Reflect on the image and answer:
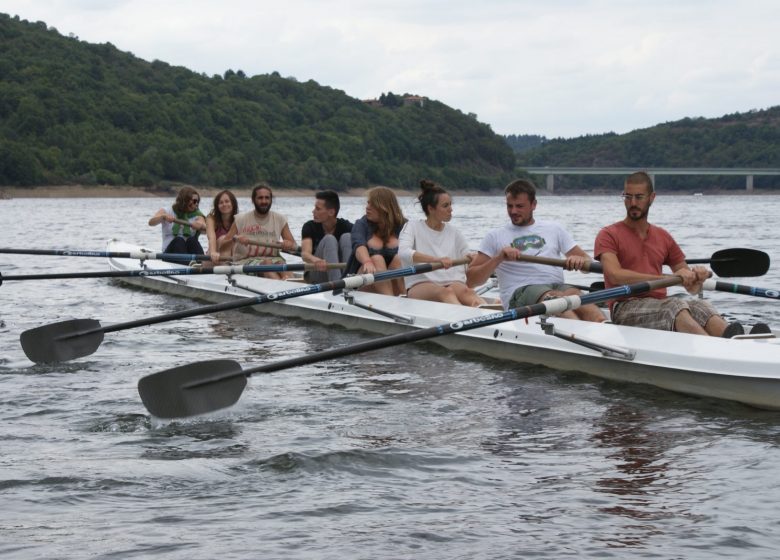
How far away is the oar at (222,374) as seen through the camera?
7.38 m

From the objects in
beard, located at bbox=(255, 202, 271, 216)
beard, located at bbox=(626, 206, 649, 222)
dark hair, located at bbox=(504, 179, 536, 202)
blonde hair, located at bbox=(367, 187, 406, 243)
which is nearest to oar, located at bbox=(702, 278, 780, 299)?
beard, located at bbox=(626, 206, 649, 222)

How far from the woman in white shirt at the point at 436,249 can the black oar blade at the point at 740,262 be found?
2452 millimetres

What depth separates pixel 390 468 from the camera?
6383 millimetres

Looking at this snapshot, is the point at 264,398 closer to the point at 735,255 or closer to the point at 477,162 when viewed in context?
the point at 735,255

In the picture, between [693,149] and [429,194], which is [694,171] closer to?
[693,149]

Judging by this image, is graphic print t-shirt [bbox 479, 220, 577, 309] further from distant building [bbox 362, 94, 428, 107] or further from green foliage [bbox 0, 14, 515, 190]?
distant building [bbox 362, 94, 428, 107]

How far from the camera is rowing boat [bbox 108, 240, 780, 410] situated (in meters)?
7.41

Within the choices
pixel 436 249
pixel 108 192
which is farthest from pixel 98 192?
pixel 436 249

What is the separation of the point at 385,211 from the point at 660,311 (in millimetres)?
3541

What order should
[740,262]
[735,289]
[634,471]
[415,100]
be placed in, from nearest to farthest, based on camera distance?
[634,471] < [735,289] < [740,262] < [415,100]

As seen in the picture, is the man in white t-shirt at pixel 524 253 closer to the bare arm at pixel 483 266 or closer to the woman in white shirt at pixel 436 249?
the bare arm at pixel 483 266

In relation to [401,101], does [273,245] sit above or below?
below

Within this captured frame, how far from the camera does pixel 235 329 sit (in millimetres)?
13148

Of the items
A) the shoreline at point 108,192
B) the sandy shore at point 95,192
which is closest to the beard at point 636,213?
the shoreline at point 108,192
